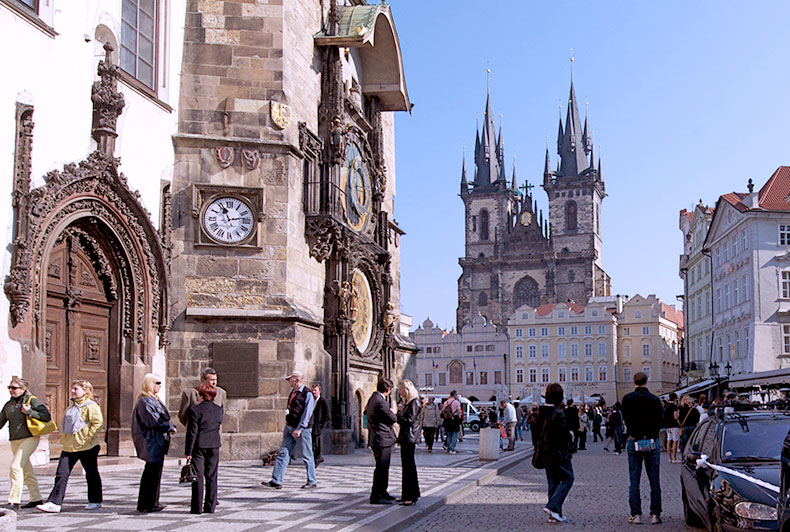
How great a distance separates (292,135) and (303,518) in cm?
1075

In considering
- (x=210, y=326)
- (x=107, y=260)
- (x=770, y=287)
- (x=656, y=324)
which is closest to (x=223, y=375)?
(x=210, y=326)

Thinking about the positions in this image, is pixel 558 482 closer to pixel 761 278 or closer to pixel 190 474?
pixel 190 474

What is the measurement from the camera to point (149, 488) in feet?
33.8

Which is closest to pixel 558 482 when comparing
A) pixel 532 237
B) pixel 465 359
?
pixel 465 359

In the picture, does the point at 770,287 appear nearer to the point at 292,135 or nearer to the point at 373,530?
the point at 292,135

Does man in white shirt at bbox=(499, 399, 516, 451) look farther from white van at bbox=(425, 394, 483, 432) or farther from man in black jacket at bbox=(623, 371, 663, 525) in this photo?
white van at bbox=(425, 394, 483, 432)

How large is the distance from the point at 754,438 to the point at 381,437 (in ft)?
13.9

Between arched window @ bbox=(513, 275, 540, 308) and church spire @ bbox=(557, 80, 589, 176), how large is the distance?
622 inches

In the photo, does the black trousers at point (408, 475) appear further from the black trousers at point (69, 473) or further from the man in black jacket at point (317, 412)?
the black trousers at point (69, 473)

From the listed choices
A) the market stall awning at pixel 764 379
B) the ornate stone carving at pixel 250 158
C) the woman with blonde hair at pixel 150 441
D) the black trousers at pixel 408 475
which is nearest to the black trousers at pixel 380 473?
the black trousers at pixel 408 475

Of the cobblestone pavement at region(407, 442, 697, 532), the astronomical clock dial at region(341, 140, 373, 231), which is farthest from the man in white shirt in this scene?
the cobblestone pavement at region(407, 442, 697, 532)

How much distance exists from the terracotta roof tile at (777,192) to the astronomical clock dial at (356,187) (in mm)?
30759

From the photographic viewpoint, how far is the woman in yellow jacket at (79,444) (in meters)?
10.3

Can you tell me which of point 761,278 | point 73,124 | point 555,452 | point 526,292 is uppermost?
point 526,292
